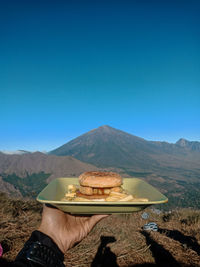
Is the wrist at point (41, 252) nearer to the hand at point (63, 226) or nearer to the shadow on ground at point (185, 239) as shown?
the hand at point (63, 226)

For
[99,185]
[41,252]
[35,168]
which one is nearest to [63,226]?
[41,252]

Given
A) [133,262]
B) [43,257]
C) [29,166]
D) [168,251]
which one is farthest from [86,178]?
[29,166]

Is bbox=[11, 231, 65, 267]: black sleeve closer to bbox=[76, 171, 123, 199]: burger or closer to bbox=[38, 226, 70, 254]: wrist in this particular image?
bbox=[38, 226, 70, 254]: wrist

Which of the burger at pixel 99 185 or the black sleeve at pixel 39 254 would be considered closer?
the black sleeve at pixel 39 254

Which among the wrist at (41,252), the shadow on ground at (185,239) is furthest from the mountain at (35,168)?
the wrist at (41,252)

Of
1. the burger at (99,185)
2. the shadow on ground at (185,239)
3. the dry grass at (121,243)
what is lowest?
the shadow on ground at (185,239)

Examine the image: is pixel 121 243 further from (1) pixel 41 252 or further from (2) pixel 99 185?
(1) pixel 41 252
